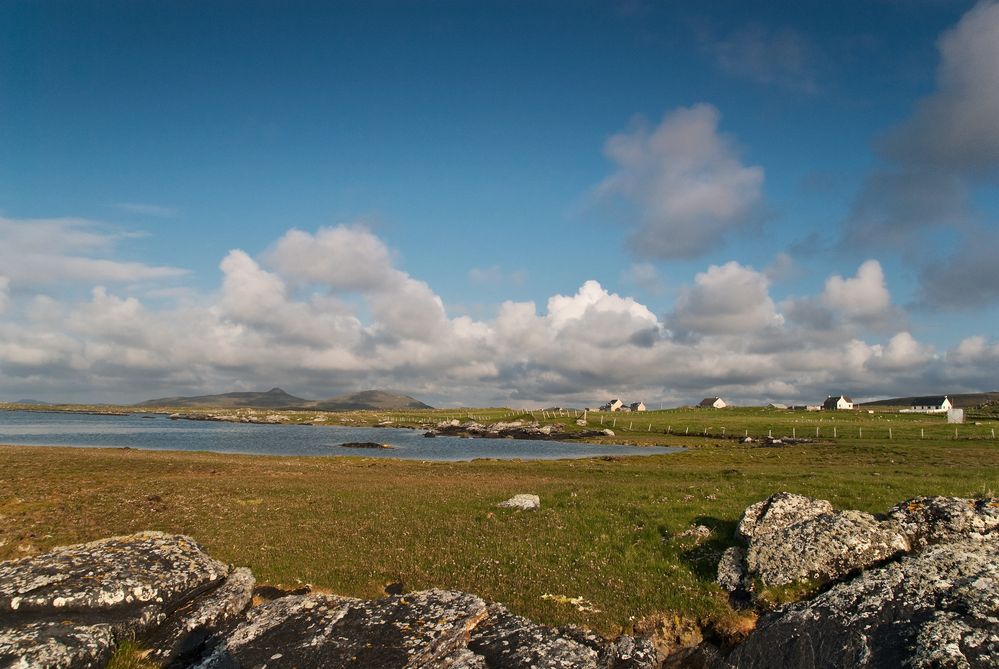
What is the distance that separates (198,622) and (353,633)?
5239 millimetres

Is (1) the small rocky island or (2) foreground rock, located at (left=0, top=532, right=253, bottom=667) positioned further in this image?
(2) foreground rock, located at (left=0, top=532, right=253, bottom=667)

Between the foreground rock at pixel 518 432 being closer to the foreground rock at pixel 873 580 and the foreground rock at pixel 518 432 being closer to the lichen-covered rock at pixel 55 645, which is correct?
the foreground rock at pixel 873 580

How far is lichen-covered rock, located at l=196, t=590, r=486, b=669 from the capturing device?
38.2 feet

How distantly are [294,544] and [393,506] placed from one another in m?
8.55

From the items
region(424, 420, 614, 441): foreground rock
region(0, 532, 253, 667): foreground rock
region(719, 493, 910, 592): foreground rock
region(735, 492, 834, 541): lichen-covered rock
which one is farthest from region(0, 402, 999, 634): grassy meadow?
region(424, 420, 614, 441): foreground rock

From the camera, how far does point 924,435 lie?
95.1 meters

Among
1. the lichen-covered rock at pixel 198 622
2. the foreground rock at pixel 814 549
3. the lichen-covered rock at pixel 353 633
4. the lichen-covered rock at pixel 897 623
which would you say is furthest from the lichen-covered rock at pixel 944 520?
the lichen-covered rock at pixel 198 622

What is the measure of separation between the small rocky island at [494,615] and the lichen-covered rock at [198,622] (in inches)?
1.4

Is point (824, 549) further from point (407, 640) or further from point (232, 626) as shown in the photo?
point (232, 626)

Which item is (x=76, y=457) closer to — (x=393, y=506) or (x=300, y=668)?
(x=393, y=506)

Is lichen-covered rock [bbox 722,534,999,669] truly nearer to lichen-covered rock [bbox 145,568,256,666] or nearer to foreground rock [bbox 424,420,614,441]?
lichen-covered rock [bbox 145,568,256,666]

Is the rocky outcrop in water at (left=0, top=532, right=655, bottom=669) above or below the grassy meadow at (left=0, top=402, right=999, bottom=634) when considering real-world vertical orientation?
above

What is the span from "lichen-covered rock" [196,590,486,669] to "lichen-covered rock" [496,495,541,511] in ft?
50.4

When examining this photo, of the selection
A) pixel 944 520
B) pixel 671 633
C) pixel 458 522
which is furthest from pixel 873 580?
pixel 458 522
